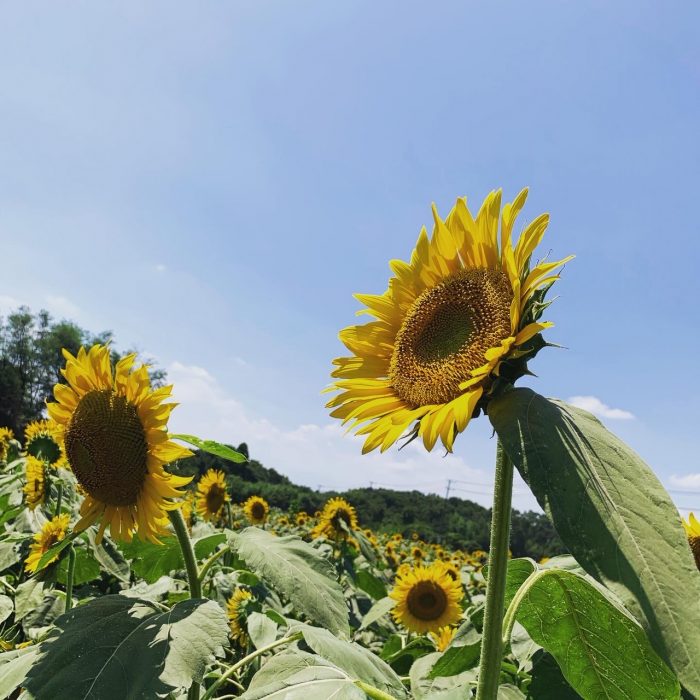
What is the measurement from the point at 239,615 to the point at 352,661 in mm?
2545

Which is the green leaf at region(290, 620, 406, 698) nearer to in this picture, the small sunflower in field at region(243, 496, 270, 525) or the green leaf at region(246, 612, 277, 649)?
A: the green leaf at region(246, 612, 277, 649)

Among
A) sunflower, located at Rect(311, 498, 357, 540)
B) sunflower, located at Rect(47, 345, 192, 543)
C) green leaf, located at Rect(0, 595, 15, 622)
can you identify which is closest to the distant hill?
sunflower, located at Rect(311, 498, 357, 540)

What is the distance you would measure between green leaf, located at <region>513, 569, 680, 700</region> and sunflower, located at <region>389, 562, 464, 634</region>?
12.4 feet

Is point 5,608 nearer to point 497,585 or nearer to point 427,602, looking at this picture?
point 497,585

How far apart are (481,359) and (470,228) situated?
0.37m

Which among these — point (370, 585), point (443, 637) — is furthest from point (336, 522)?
point (443, 637)

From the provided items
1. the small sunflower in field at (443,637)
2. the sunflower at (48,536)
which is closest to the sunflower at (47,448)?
the sunflower at (48,536)

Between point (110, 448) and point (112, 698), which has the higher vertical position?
point (110, 448)

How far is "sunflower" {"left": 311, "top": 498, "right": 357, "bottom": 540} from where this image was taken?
6.61m

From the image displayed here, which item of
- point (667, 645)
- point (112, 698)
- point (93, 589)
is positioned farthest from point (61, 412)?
point (667, 645)

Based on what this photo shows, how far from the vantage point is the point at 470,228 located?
143 cm

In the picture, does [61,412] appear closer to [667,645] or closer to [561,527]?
[561,527]

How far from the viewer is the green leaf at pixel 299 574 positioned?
5.37 ft

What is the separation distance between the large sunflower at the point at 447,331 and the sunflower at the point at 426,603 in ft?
12.3
